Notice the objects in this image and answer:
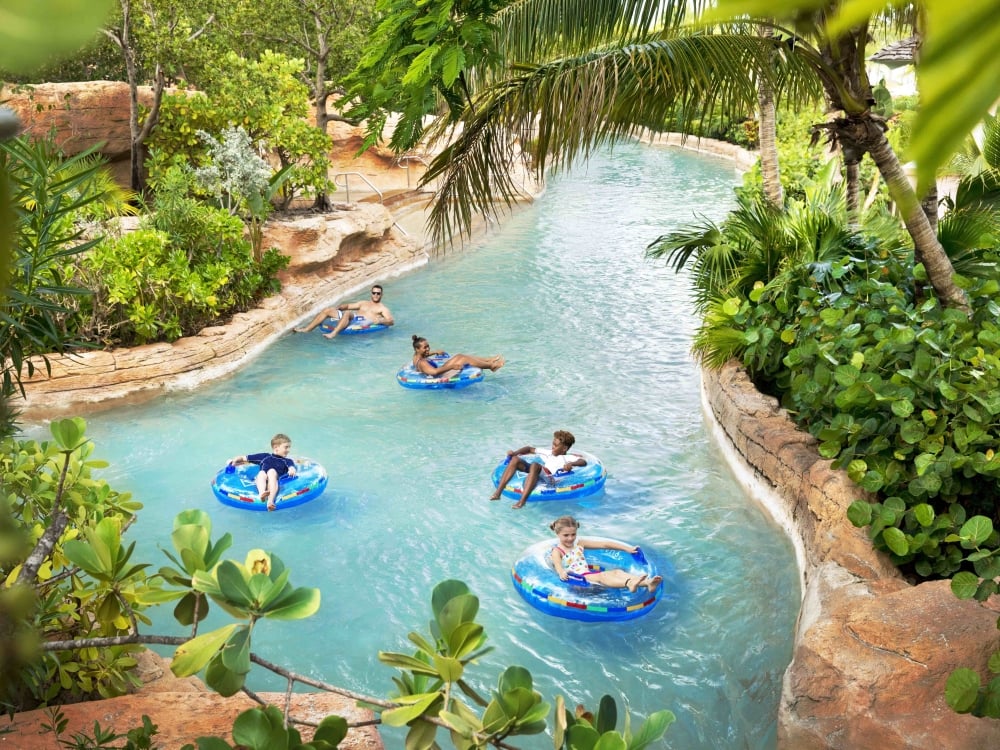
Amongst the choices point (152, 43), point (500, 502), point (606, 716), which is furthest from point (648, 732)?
point (152, 43)

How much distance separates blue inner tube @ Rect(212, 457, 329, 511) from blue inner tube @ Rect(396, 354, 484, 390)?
3.00 metres

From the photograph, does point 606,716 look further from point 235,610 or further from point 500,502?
point 500,502

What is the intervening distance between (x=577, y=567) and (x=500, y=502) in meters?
1.99

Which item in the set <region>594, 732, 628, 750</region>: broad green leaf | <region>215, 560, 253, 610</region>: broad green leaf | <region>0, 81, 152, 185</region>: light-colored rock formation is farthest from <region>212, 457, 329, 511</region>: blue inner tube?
<region>0, 81, 152, 185</region>: light-colored rock formation

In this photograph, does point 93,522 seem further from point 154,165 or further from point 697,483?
point 154,165

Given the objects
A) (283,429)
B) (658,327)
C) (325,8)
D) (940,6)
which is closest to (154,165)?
(325,8)

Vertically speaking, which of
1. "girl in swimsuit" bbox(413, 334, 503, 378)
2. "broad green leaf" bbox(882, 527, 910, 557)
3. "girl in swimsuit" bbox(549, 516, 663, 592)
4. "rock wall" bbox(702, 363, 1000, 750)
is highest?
"broad green leaf" bbox(882, 527, 910, 557)

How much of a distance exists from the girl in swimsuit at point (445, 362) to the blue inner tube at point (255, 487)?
3151 millimetres

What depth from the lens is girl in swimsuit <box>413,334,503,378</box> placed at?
42.3 ft

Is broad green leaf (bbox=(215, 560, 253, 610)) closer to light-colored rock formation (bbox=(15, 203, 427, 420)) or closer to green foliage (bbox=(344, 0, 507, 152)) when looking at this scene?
green foliage (bbox=(344, 0, 507, 152))

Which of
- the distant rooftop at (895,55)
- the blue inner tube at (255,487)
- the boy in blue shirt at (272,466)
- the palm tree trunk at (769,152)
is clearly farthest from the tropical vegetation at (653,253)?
the distant rooftop at (895,55)

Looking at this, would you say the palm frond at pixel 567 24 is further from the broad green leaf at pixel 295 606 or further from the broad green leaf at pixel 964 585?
the broad green leaf at pixel 295 606

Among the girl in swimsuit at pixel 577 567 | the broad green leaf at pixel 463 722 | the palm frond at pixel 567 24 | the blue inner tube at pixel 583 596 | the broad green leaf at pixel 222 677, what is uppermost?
the palm frond at pixel 567 24

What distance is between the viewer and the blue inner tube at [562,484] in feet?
31.6
